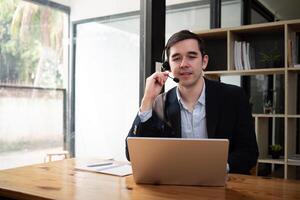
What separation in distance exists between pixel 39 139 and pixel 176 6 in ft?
6.38

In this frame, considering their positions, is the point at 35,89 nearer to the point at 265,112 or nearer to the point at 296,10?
the point at 265,112

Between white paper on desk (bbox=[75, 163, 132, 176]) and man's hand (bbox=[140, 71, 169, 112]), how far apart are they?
316 mm

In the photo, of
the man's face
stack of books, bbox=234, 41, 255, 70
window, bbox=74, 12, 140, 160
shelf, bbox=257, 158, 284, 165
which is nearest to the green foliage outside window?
window, bbox=74, 12, 140, 160

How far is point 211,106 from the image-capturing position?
1.80 m

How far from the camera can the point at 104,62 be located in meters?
3.58

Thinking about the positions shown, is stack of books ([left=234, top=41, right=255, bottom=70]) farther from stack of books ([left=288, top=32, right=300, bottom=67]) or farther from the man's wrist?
the man's wrist

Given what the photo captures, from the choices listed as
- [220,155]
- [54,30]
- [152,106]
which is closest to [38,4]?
[54,30]

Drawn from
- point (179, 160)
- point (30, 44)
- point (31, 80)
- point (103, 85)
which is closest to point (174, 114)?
point (179, 160)

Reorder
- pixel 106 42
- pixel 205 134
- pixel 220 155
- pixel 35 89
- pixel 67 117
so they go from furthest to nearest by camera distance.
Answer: pixel 106 42
pixel 67 117
pixel 35 89
pixel 205 134
pixel 220 155

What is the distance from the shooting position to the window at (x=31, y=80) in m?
2.57

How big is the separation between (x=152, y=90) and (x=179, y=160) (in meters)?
0.64

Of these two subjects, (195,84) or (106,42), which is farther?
(106,42)

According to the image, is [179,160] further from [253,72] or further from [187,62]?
[253,72]

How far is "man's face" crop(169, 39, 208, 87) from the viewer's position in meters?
1.82
